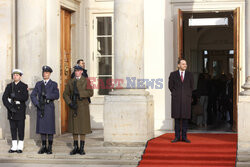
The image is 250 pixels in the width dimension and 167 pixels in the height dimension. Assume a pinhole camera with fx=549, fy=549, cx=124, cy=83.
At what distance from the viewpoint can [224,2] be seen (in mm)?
13570

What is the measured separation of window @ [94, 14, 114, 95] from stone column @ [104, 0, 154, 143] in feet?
10.7

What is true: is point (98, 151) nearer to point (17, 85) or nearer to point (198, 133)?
point (17, 85)

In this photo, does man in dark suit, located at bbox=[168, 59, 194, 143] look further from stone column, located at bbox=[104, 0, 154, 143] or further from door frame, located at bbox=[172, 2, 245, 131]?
door frame, located at bbox=[172, 2, 245, 131]

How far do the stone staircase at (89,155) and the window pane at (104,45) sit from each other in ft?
11.9

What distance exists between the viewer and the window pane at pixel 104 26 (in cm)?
1429

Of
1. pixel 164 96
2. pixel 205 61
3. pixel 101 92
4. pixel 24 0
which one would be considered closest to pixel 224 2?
pixel 164 96

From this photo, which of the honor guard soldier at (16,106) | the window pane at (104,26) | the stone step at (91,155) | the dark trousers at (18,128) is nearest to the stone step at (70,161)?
the stone step at (91,155)

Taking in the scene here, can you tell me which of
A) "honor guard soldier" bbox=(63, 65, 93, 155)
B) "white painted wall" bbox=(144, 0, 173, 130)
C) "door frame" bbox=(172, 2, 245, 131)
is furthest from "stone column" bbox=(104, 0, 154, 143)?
"white painted wall" bbox=(144, 0, 173, 130)

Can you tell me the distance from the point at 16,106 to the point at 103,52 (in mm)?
4131

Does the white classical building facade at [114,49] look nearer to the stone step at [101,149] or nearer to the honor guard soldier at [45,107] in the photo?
the stone step at [101,149]

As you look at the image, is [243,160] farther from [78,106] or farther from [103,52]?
[103,52]

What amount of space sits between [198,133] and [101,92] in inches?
123

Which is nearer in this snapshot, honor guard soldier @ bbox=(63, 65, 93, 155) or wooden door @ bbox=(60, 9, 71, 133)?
honor guard soldier @ bbox=(63, 65, 93, 155)

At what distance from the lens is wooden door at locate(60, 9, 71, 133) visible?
13125 millimetres
